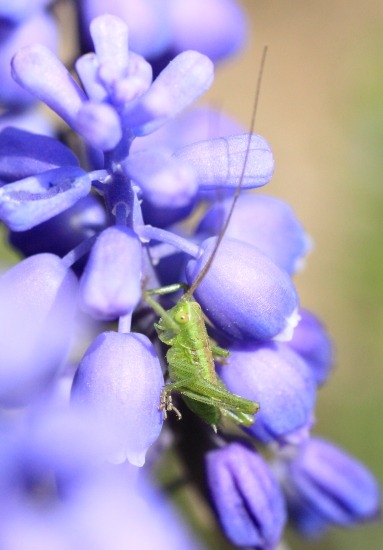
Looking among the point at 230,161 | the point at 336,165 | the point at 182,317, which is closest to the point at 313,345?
the point at 182,317

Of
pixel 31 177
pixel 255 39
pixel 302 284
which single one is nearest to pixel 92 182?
pixel 31 177

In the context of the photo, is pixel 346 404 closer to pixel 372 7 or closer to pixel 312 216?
pixel 312 216

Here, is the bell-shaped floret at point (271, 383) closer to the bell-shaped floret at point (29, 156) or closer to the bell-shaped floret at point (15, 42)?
the bell-shaped floret at point (29, 156)

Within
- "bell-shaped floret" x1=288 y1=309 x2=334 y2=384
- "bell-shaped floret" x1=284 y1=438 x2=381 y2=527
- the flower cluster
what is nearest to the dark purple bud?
the flower cluster

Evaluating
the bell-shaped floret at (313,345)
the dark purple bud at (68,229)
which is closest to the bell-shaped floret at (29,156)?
the dark purple bud at (68,229)

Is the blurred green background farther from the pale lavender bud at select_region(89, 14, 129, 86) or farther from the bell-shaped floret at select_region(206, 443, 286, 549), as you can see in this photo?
the pale lavender bud at select_region(89, 14, 129, 86)

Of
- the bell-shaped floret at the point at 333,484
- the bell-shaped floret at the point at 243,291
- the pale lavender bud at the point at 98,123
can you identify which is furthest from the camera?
the bell-shaped floret at the point at 333,484

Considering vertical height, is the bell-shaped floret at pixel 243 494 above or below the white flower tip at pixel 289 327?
below
